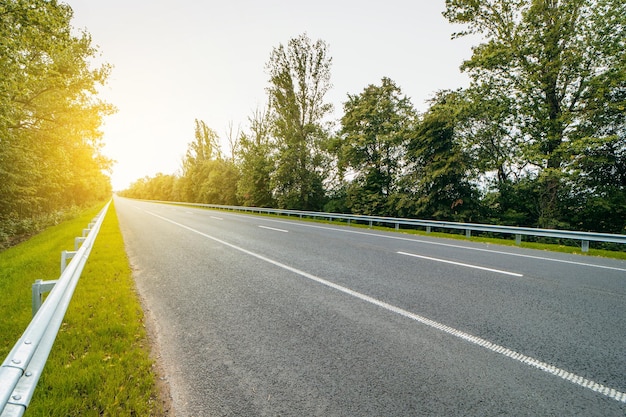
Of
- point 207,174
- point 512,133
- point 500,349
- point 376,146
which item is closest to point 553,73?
point 512,133

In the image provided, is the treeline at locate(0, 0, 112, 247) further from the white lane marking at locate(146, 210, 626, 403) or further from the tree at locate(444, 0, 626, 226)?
the tree at locate(444, 0, 626, 226)

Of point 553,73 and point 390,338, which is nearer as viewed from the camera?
point 390,338

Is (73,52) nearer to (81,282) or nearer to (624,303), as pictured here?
(81,282)

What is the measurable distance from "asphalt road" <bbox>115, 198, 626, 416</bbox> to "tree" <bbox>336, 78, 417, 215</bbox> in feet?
51.3

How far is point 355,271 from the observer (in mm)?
6043

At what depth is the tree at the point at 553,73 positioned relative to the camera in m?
13.2

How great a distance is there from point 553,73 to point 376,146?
462 inches

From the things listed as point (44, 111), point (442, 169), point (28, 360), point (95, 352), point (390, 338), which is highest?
point (44, 111)

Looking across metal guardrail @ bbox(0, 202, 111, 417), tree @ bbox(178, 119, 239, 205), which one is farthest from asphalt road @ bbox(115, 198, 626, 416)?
tree @ bbox(178, 119, 239, 205)

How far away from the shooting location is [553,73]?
1438 centimetres

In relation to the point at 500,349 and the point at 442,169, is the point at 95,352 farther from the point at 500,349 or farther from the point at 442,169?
the point at 442,169

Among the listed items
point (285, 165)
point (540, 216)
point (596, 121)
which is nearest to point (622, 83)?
point (596, 121)

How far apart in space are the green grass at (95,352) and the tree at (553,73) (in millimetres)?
17278

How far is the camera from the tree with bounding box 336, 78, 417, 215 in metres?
21.5
